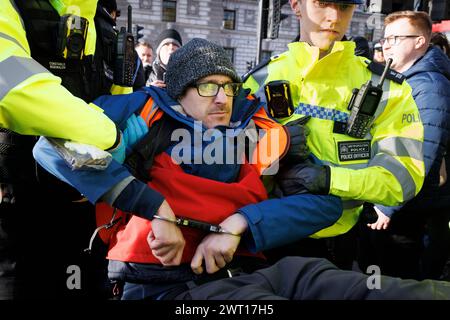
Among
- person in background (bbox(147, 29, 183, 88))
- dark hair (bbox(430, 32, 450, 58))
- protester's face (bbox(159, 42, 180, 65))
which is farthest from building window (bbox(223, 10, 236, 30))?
dark hair (bbox(430, 32, 450, 58))

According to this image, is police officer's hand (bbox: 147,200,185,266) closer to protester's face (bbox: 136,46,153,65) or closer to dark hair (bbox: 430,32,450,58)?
dark hair (bbox: 430,32,450,58)

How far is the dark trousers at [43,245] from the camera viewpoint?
2.03m

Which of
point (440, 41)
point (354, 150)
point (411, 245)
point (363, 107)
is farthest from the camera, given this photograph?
point (440, 41)

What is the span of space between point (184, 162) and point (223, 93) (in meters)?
0.36

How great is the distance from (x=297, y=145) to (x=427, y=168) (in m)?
1.57

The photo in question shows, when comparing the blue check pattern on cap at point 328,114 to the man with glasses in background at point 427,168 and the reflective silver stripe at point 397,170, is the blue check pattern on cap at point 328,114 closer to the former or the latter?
the reflective silver stripe at point 397,170

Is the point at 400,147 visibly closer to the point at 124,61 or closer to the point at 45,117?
the point at 124,61

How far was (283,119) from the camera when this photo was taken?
88.7 inches

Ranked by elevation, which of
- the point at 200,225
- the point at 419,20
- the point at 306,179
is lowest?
the point at 200,225

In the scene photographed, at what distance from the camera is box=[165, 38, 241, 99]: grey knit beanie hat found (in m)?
1.98

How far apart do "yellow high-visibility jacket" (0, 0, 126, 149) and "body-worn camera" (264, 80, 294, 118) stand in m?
0.93

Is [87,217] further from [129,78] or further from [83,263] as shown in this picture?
[129,78]

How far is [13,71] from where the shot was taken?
4.72 feet

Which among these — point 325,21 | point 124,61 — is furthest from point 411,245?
point 124,61
